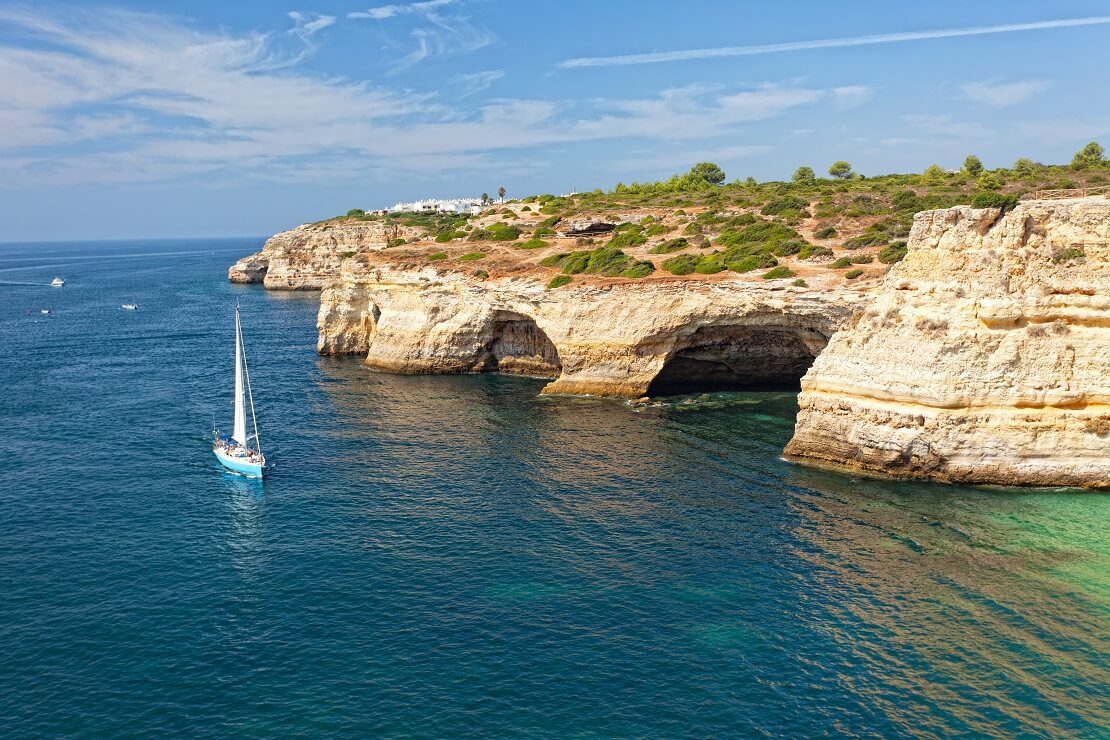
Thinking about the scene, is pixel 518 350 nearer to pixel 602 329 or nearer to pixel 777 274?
pixel 602 329

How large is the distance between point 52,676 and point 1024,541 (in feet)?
117

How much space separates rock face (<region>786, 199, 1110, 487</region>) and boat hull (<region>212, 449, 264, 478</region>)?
→ 30.7 meters

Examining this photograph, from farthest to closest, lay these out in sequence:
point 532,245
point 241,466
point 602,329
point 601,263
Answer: point 532,245 < point 601,263 < point 602,329 < point 241,466

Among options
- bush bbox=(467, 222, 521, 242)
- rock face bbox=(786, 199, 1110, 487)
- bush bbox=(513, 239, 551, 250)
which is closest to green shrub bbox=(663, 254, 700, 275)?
bush bbox=(513, 239, 551, 250)

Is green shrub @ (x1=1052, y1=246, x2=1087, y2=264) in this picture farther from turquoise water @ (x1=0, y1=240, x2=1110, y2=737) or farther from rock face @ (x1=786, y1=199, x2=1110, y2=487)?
turquoise water @ (x1=0, y1=240, x2=1110, y2=737)

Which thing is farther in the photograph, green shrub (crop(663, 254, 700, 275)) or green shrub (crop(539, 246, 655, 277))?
green shrub (crop(539, 246, 655, 277))

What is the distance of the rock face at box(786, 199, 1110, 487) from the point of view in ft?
115

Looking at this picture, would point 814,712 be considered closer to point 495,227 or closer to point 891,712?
point 891,712

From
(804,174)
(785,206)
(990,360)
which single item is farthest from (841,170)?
(990,360)

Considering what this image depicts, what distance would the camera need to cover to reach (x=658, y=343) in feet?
176

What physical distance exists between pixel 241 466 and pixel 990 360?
38.8 meters

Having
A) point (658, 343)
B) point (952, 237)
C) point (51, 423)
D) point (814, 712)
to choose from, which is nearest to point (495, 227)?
point (658, 343)

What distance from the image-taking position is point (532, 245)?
73250 millimetres

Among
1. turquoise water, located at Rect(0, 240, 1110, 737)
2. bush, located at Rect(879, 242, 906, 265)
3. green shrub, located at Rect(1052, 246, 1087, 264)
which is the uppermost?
bush, located at Rect(879, 242, 906, 265)
